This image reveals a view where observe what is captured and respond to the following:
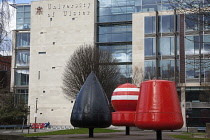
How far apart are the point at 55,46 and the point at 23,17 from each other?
38.1 ft

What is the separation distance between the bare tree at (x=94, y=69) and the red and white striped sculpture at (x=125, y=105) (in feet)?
72.5

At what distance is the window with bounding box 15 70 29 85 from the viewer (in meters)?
72.6

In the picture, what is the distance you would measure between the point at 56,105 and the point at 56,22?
614 inches

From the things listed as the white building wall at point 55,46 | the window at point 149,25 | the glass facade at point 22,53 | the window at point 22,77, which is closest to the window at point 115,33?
the white building wall at point 55,46

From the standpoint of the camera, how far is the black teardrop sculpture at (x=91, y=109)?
19.5 m

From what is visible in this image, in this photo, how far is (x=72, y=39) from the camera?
6706cm

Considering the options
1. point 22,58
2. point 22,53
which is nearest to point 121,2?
point 22,53

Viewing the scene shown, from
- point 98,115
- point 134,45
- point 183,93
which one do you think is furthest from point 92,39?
point 98,115

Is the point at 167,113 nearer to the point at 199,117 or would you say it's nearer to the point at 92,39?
the point at 199,117

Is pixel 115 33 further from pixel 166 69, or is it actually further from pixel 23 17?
pixel 23 17

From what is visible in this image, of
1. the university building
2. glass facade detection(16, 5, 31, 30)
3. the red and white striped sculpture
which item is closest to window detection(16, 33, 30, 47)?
the university building

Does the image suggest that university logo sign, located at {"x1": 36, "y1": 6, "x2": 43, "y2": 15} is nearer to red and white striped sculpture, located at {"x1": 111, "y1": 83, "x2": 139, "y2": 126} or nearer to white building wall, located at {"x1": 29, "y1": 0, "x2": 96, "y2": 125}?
white building wall, located at {"x1": 29, "y1": 0, "x2": 96, "y2": 125}

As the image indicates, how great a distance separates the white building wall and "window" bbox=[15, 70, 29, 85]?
3.69 metres

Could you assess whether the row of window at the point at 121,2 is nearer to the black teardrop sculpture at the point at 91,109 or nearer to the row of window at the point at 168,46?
the row of window at the point at 168,46
